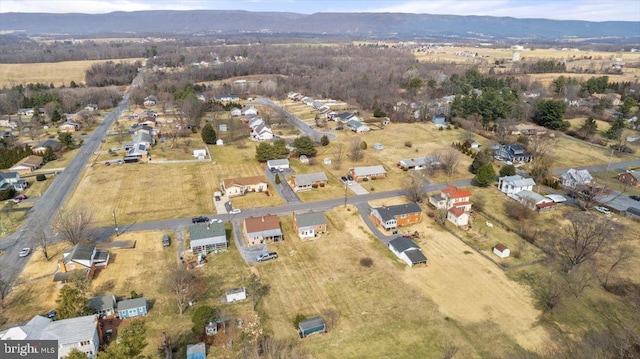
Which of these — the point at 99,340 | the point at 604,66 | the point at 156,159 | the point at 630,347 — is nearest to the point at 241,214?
the point at 99,340

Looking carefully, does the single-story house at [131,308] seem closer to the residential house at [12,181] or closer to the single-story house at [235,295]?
the single-story house at [235,295]

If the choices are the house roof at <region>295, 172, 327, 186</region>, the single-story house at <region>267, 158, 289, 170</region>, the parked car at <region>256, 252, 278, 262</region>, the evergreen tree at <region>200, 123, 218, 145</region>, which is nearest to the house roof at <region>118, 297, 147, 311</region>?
the parked car at <region>256, 252, 278, 262</region>

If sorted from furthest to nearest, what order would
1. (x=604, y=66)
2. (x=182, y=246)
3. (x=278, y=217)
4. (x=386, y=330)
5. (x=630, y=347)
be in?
(x=604, y=66) → (x=278, y=217) → (x=182, y=246) → (x=386, y=330) → (x=630, y=347)

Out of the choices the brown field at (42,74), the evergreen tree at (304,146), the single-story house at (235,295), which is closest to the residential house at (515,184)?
the evergreen tree at (304,146)

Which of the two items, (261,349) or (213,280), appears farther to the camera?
(213,280)

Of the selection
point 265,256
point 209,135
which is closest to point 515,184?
point 265,256

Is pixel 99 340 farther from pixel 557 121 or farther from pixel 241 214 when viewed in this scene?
pixel 557 121

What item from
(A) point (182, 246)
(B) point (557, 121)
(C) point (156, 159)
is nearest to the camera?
(A) point (182, 246)
